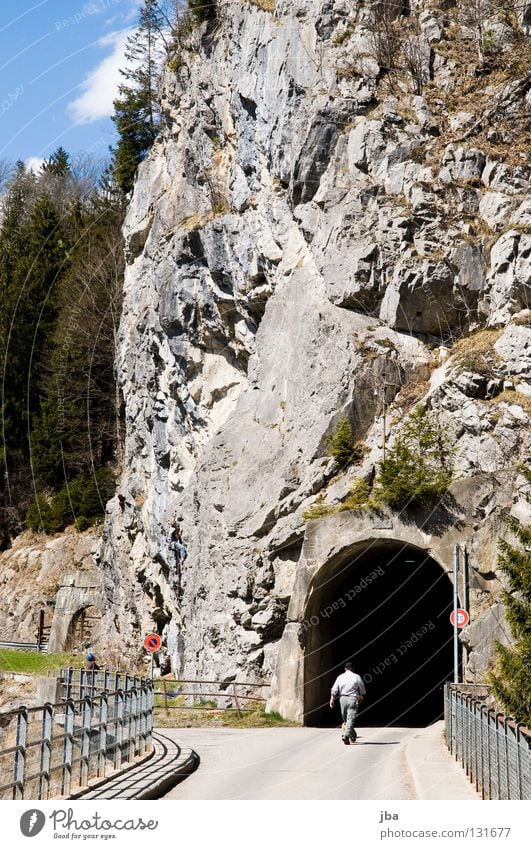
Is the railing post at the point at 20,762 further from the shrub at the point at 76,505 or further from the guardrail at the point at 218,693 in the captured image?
the shrub at the point at 76,505

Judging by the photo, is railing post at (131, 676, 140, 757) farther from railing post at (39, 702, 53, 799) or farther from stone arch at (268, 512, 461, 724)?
stone arch at (268, 512, 461, 724)

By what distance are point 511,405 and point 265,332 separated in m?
12.1

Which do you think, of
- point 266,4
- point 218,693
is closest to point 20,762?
point 218,693

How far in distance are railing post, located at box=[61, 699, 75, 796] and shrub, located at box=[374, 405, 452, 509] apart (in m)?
18.0

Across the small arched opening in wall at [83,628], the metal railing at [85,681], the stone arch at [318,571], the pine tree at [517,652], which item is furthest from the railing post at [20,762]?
the small arched opening in wall at [83,628]

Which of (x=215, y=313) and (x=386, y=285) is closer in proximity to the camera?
(x=386, y=285)

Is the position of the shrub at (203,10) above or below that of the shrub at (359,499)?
above

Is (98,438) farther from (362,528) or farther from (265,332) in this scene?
(362,528)

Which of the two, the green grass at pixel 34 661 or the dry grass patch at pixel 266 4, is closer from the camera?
the dry grass patch at pixel 266 4

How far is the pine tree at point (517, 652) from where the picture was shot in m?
18.7

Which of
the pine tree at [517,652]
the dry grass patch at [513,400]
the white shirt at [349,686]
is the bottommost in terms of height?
the white shirt at [349,686]

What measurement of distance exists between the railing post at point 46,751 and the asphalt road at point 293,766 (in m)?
2.20

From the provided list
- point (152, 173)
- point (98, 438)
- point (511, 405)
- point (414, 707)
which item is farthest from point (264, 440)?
point (98, 438)

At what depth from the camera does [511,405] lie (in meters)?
33.9
